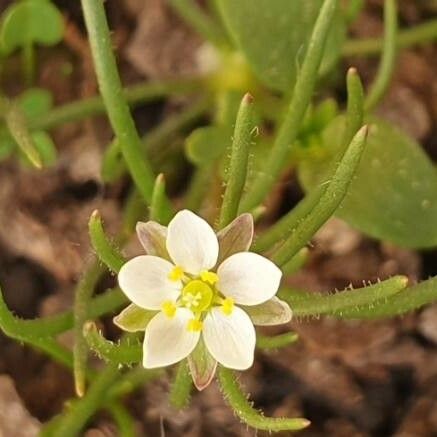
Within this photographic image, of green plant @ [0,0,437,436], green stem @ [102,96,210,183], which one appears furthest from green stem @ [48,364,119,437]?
green stem @ [102,96,210,183]

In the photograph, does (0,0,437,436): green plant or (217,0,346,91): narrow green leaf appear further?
(217,0,346,91): narrow green leaf

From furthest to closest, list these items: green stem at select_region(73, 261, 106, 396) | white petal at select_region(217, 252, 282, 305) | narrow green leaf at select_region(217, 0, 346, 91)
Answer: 1. narrow green leaf at select_region(217, 0, 346, 91)
2. green stem at select_region(73, 261, 106, 396)
3. white petal at select_region(217, 252, 282, 305)

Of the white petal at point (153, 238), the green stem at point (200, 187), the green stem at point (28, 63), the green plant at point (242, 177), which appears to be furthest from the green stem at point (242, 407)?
the green stem at point (28, 63)

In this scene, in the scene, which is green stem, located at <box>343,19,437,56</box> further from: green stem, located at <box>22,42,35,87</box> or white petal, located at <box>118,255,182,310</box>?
white petal, located at <box>118,255,182,310</box>

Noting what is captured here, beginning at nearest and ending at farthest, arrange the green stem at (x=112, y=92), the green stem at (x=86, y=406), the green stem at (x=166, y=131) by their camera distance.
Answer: the green stem at (x=112, y=92) → the green stem at (x=86, y=406) → the green stem at (x=166, y=131)

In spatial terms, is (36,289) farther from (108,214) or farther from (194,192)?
(194,192)

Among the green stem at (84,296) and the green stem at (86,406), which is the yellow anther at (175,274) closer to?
the green stem at (84,296)
